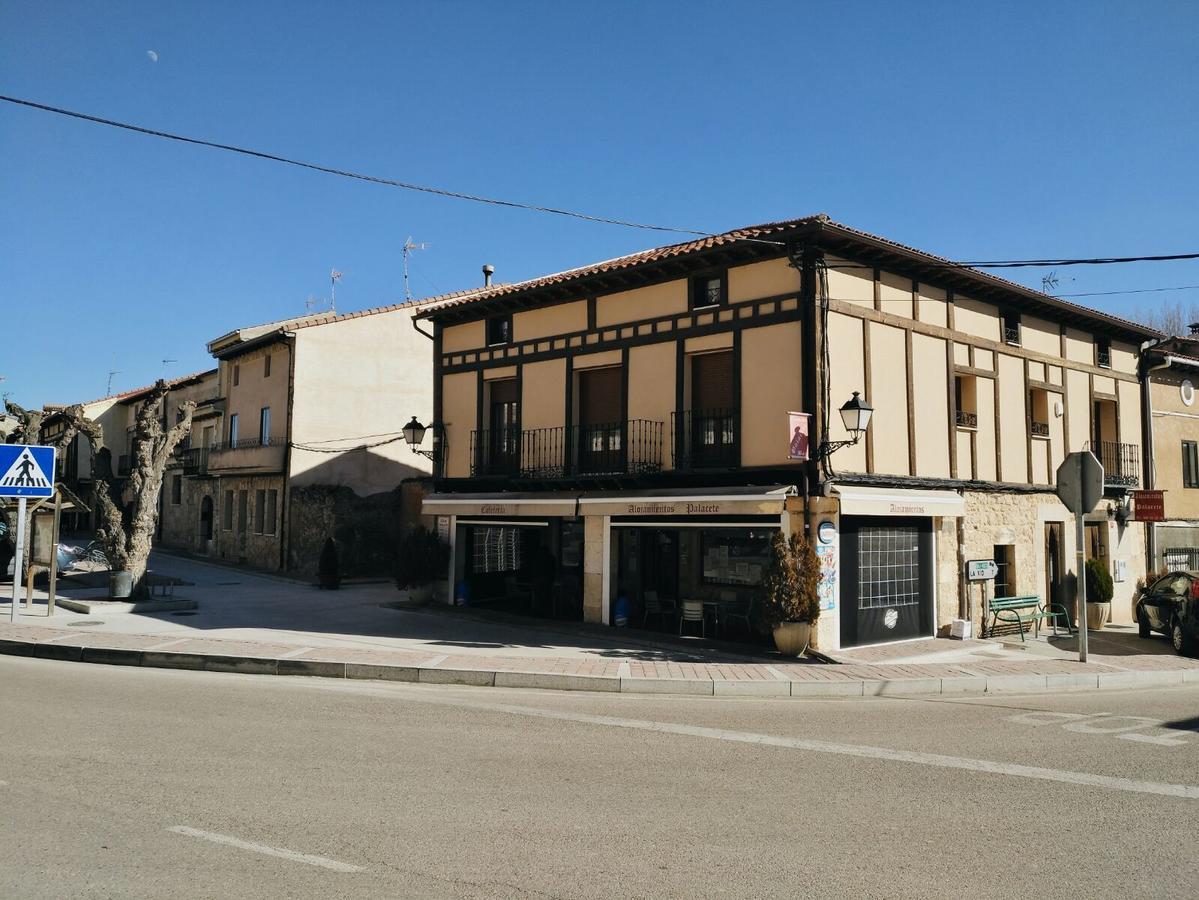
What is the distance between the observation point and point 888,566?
14461 millimetres

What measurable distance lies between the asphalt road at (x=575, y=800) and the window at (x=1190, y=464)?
15.6m

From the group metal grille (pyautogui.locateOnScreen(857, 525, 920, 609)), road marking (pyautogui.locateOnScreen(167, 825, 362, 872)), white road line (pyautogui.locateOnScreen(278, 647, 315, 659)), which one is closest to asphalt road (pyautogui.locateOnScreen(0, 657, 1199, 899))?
road marking (pyautogui.locateOnScreen(167, 825, 362, 872))

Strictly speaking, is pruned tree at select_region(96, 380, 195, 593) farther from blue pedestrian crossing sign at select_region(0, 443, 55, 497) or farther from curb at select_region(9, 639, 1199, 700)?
curb at select_region(9, 639, 1199, 700)

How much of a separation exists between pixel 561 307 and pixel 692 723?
10470 millimetres

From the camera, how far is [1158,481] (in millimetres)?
21172

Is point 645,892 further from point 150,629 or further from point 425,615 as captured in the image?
point 425,615

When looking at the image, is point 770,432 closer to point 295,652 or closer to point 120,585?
point 295,652

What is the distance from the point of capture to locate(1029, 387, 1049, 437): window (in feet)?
58.5

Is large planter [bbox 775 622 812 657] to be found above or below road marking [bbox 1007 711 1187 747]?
above

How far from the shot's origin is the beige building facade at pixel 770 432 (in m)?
13.6

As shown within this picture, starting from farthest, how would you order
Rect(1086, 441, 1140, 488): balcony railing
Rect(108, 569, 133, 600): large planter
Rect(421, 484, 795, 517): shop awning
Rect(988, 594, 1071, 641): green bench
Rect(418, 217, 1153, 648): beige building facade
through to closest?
Rect(1086, 441, 1140, 488): balcony railing, Rect(108, 569, 133, 600): large planter, Rect(988, 594, 1071, 641): green bench, Rect(418, 217, 1153, 648): beige building facade, Rect(421, 484, 795, 517): shop awning

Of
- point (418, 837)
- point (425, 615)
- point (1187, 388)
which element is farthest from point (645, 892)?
point (1187, 388)

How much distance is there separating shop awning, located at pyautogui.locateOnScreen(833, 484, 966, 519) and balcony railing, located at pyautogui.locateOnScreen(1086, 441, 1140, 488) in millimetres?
6023

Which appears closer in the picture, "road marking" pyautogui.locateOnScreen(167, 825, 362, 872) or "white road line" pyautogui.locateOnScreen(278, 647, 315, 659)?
"road marking" pyautogui.locateOnScreen(167, 825, 362, 872)
